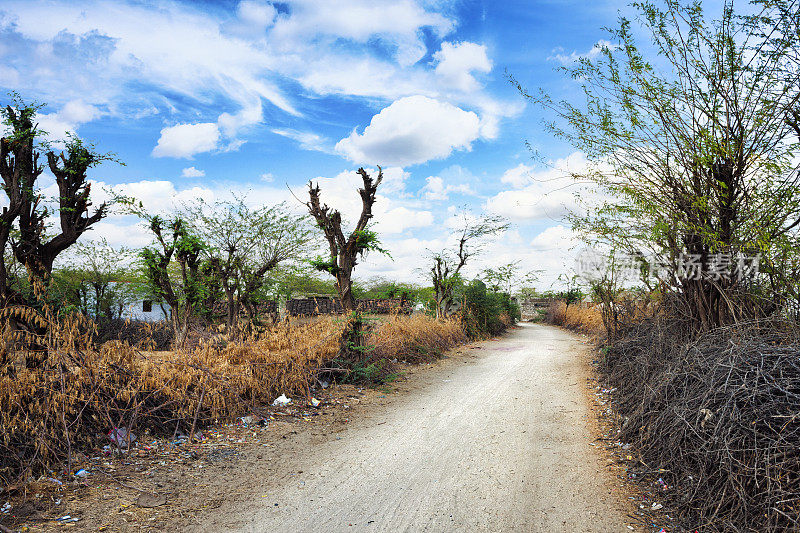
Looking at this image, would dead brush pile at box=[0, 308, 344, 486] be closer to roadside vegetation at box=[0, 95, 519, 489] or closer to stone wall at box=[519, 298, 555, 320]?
roadside vegetation at box=[0, 95, 519, 489]

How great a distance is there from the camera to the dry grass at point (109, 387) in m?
4.22

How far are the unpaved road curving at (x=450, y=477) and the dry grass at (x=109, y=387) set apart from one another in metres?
1.58

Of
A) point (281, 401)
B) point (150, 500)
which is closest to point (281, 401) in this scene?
point (281, 401)

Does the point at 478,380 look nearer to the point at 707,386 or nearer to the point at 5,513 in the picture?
the point at 707,386

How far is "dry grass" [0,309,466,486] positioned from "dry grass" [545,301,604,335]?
31.7ft

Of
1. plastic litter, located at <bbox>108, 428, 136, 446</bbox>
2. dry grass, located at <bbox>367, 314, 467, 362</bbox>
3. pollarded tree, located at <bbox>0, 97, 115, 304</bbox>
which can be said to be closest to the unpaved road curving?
plastic litter, located at <bbox>108, 428, 136, 446</bbox>

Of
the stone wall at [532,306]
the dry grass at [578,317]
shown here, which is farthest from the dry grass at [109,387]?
the stone wall at [532,306]

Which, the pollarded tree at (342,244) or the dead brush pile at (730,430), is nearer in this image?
the dead brush pile at (730,430)

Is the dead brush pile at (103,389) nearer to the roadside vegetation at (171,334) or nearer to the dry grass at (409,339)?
the roadside vegetation at (171,334)

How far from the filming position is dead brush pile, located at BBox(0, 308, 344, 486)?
165 inches

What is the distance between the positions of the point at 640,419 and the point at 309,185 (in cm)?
703

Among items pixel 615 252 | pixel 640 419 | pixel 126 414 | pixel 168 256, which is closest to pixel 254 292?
pixel 168 256

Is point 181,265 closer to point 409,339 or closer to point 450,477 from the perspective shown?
point 409,339

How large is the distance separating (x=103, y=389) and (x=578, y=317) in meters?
22.6
